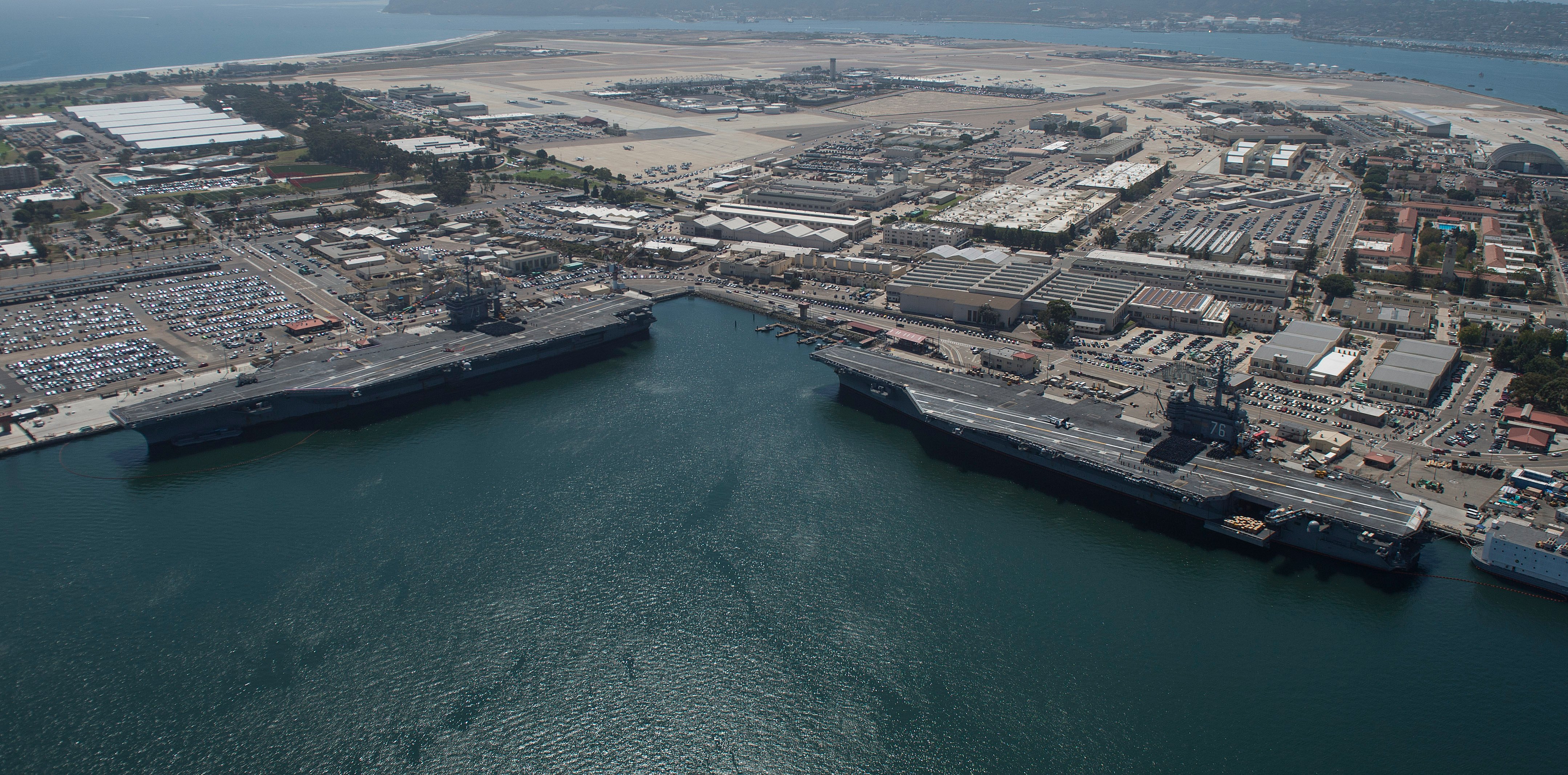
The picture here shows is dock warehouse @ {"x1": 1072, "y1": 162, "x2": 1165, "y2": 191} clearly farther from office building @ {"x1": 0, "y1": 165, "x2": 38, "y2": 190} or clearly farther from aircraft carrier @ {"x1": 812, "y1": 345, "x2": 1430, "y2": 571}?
office building @ {"x1": 0, "y1": 165, "x2": 38, "y2": 190}

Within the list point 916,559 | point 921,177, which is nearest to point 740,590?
point 916,559

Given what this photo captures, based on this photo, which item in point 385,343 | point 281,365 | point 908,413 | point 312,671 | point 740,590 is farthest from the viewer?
point 385,343

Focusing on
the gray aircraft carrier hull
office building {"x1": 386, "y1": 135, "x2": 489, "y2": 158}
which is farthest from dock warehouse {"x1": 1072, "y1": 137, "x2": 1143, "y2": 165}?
the gray aircraft carrier hull

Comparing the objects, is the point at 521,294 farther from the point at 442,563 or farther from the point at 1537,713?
the point at 1537,713

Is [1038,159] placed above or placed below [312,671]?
above

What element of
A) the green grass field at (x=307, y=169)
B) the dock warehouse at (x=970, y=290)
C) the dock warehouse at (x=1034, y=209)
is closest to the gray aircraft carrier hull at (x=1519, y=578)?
the dock warehouse at (x=970, y=290)
